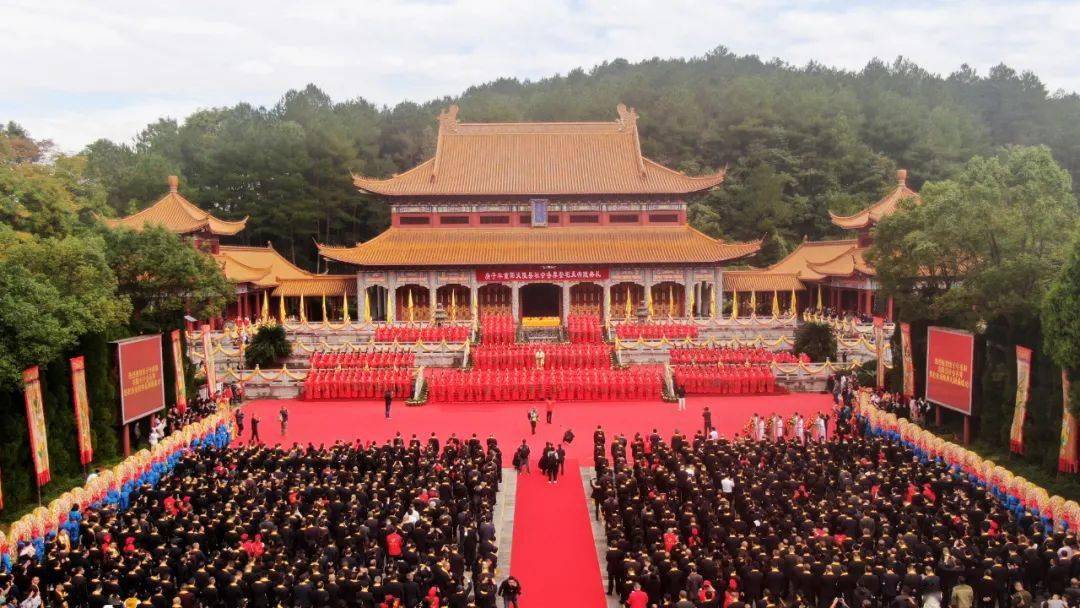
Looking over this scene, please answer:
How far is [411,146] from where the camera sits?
212 feet

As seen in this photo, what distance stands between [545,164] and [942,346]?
2520 centimetres

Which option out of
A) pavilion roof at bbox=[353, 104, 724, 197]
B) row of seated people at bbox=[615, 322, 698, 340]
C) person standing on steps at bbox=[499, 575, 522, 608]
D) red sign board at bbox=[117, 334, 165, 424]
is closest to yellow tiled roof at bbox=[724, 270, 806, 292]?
pavilion roof at bbox=[353, 104, 724, 197]

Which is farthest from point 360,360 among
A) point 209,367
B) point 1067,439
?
point 1067,439

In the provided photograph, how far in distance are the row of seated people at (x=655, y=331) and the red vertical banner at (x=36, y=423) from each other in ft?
66.7

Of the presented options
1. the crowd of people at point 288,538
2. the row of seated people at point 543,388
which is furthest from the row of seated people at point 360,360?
the crowd of people at point 288,538

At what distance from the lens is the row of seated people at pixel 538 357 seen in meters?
29.4

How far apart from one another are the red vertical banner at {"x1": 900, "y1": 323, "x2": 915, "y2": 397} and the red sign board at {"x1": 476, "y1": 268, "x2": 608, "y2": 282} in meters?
16.8

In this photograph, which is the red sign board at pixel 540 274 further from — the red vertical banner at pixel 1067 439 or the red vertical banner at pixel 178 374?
the red vertical banner at pixel 1067 439

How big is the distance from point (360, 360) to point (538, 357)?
21.4ft

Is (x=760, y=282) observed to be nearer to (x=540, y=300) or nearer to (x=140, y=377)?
(x=540, y=300)

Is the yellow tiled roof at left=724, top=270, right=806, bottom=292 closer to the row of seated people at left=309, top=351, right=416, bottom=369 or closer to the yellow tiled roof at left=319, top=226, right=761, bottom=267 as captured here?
the yellow tiled roof at left=319, top=226, right=761, bottom=267

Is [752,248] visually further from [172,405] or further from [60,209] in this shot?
[60,209]

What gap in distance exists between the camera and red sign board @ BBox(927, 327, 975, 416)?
1994 cm

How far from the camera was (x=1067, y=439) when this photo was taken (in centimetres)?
1627
